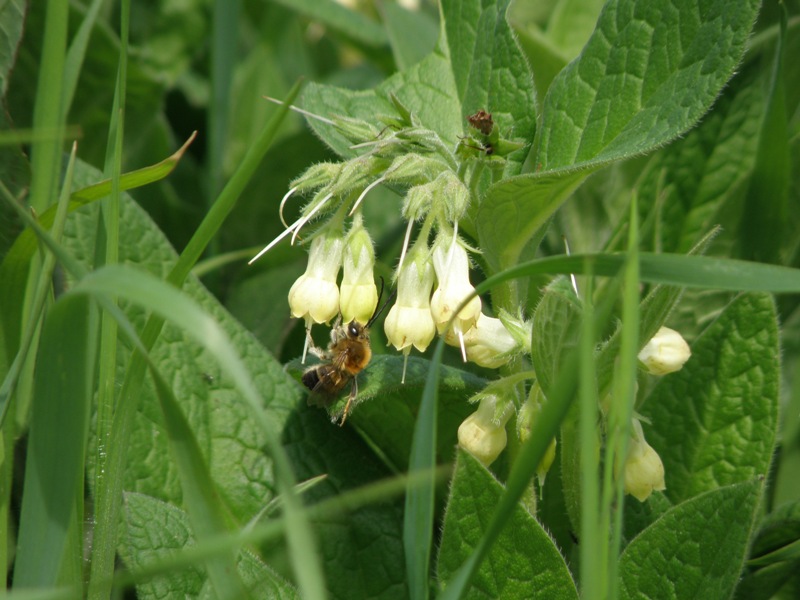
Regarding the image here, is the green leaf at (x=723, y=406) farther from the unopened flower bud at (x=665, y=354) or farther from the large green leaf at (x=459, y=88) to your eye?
the large green leaf at (x=459, y=88)

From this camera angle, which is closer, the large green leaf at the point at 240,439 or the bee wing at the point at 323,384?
the bee wing at the point at 323,384

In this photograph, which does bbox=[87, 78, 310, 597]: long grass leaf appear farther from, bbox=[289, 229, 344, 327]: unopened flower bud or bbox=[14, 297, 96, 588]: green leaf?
bbox=[289, 229, 344, 327]: unopened flower bud

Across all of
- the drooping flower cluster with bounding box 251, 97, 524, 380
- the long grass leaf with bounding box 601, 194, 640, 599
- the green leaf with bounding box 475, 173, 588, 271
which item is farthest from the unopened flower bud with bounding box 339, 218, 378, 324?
the long grass leaf with bounding box 601, 194, 640, 599

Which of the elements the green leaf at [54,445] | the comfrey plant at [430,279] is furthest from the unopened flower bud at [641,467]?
the green leaf at [54,445]

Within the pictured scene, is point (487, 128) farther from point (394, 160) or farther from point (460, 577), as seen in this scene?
point (460, 577)

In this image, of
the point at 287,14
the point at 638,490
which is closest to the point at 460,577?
the point at 638,490

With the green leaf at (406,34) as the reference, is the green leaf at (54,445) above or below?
below
